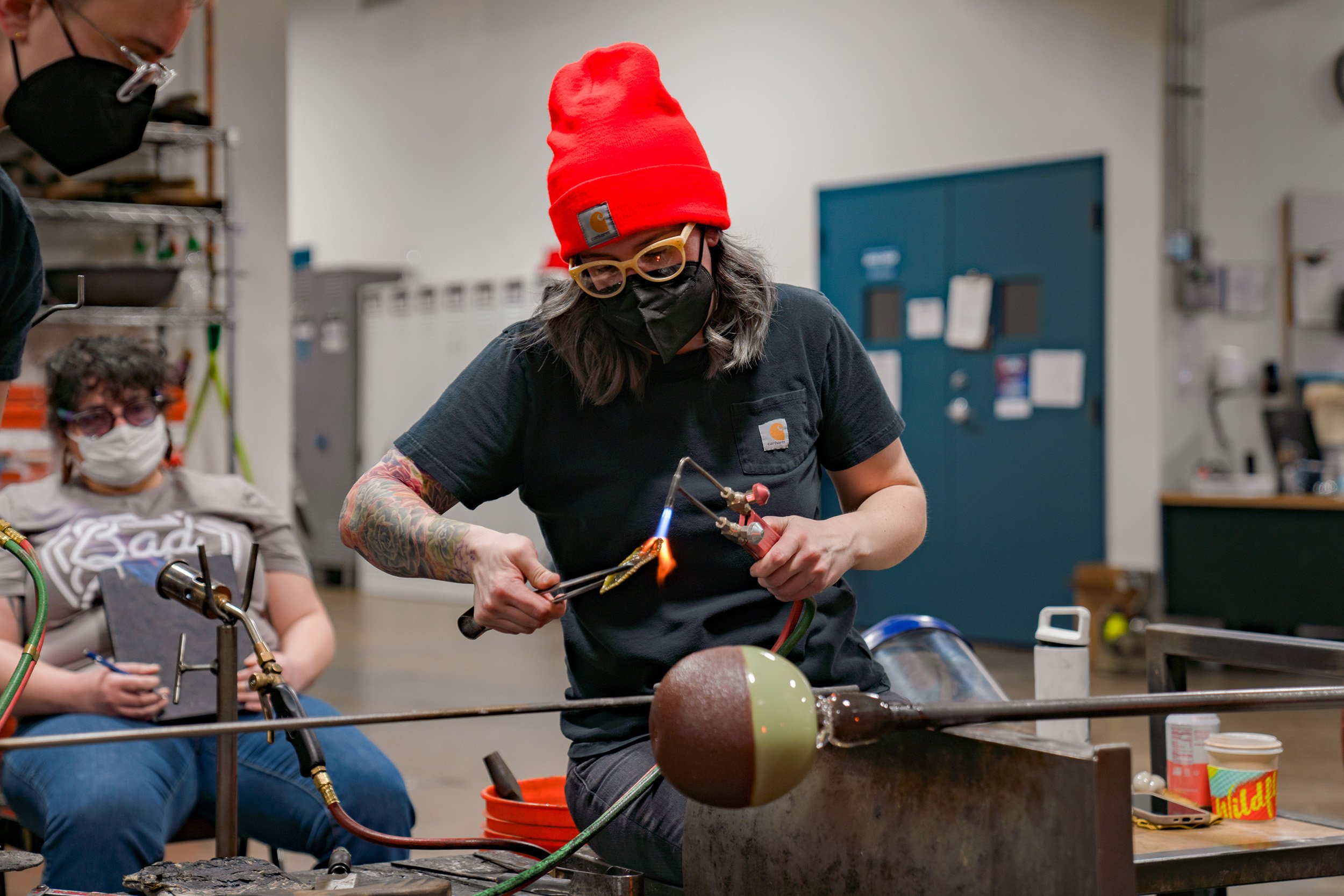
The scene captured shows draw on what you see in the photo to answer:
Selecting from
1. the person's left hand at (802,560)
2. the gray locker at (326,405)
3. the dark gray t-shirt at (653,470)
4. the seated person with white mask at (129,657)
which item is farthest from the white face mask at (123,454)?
the gray locker at (326,405)

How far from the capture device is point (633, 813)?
1.47 meters

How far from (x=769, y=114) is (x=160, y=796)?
5.48m

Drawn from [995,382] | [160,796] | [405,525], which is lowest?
[160,796]

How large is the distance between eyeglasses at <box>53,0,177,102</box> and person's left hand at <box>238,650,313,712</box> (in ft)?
3.39

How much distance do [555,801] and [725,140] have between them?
5514mm

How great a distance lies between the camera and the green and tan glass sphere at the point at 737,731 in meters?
0.97

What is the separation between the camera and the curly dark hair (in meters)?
2.49

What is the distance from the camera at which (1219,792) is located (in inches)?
67.6

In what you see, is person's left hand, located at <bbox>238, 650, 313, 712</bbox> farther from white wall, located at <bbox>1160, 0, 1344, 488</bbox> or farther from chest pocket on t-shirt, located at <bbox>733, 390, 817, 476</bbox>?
white wall, located at <bbox>1160, 0, 1344, 488</bbox>

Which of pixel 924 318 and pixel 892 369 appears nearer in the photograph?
pixel 924 318

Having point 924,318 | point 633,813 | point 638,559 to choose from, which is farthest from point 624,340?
point 924,318

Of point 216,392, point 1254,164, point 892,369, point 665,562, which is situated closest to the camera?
point 665,562

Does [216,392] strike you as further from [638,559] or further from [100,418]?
[638,559]

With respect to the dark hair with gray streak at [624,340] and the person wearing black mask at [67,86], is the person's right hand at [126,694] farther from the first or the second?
the dark hair with gray streak at [624,340]
